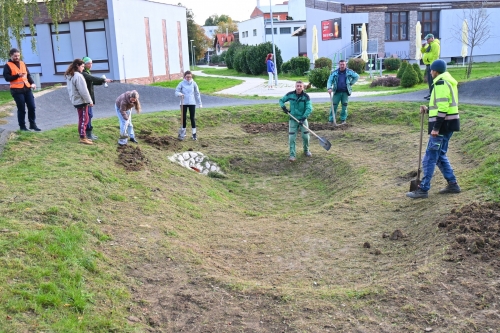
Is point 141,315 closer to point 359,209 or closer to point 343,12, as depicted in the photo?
point 359,209

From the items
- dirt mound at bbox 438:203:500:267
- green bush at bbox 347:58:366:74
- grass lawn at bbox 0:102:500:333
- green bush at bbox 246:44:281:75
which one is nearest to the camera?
grass lawn at bbox 0:102:500:333

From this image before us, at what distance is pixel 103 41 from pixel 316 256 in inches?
991

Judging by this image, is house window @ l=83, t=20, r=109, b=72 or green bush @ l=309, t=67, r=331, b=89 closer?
green bush @ l=309, t=67, r=331, b=89

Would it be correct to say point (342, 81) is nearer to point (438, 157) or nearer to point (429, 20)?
point (438, 157)

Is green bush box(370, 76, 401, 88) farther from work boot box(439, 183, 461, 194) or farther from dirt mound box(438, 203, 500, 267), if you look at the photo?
dirt mound box(438, 203, 500, 267)

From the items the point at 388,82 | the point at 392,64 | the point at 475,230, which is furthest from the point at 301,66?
the point at 475,230

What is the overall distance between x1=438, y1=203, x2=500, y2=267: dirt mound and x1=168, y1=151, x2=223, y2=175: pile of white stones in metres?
6.70

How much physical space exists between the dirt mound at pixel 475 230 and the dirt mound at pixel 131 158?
616 cm

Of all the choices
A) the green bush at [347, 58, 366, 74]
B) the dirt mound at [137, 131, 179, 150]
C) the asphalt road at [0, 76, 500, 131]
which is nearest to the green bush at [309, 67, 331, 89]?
the asphalt road at [0, 76, 500, 131]

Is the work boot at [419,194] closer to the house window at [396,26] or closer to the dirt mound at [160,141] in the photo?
the dirt mound at [160,141]

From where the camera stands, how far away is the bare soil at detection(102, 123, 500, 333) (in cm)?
502

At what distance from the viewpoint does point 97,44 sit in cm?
2909

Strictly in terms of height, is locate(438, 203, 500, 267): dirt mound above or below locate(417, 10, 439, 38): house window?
below

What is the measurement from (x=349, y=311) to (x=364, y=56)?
1176 inches
